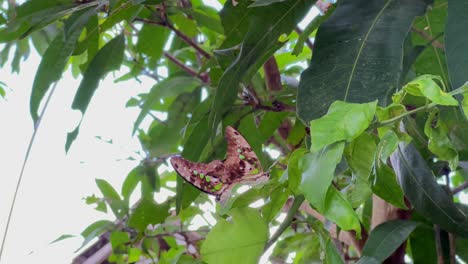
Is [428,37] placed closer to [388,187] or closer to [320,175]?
[388,187]

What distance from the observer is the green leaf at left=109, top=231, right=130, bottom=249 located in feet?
2.83

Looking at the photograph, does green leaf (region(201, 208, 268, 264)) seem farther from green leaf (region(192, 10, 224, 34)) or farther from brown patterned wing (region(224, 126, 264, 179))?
green leaf (region(192, 10, 224, 34))

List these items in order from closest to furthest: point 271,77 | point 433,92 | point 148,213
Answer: point 433,92, point 148,213, point 271,77

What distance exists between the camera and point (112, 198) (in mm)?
1021

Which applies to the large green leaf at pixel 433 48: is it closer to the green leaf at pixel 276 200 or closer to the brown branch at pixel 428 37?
the brown branch at pixel 428 37

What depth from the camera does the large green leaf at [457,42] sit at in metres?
0.41

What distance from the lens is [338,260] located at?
1.06 feet

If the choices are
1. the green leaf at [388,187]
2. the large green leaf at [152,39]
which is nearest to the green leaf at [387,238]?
the green leaf at [388,187]

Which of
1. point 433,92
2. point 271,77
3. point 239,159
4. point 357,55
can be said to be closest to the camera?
point 433,92

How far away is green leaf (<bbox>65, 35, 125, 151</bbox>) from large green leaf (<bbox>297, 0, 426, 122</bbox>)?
0.31 metres

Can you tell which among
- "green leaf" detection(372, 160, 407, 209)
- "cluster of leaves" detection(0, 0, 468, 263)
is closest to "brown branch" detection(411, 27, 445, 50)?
"cluster of leaves" detection(0, 0, 468, 263)

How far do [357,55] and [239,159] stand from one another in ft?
0.55

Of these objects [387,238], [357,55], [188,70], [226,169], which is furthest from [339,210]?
[188,70]

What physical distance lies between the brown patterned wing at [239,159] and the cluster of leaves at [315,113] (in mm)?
25
